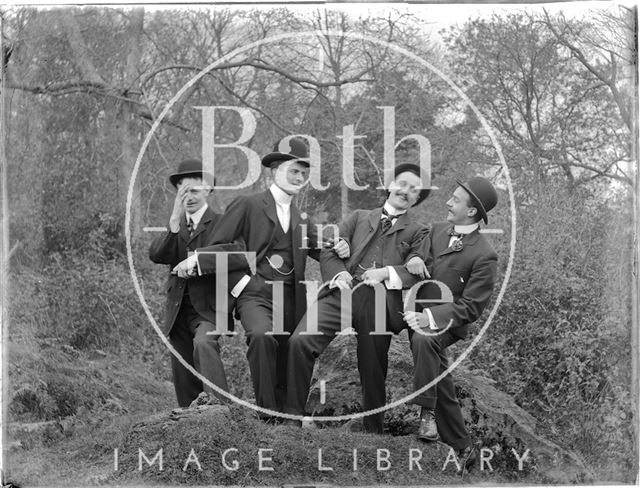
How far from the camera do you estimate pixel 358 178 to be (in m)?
10.5

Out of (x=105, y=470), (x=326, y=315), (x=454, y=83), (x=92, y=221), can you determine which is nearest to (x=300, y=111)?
(x=454, y=83)

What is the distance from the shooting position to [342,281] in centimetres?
793

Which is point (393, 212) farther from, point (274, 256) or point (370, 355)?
point (370, 355)

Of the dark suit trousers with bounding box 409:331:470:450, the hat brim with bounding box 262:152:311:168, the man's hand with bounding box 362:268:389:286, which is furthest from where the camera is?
the hat brim with bounding box 262:152:311:168

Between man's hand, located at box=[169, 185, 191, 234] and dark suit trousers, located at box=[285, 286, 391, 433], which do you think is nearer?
dark suit trousers, located at box=[285, 286, 391, 433]

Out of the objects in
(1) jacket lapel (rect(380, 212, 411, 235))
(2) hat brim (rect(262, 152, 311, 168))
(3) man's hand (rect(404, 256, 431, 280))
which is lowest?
(3) man's hand (rect(404, 256, 431, 280))

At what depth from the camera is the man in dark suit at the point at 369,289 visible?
7.96 meters

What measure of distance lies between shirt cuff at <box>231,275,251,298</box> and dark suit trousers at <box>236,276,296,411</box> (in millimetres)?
25

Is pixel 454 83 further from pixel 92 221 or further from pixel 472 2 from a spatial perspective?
pixel 92 221

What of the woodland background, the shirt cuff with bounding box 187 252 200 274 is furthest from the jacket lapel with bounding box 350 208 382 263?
the woodland background

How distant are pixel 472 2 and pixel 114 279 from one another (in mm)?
5171

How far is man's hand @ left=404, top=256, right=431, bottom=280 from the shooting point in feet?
26.2

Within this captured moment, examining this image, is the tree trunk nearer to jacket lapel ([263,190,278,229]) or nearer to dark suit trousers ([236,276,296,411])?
jacket lapel ([263,190,278,229])

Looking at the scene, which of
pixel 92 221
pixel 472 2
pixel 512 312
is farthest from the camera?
pixel 92 221
